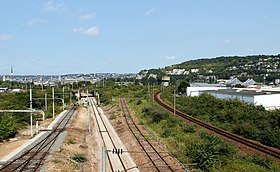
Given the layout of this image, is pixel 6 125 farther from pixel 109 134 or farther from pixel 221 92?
pixel 221 92

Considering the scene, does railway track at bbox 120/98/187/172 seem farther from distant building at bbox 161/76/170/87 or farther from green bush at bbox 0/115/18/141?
distant building at bbox 161/76/170/87

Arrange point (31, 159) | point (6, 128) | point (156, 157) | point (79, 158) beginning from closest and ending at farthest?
point (156, 157) < point (31, 159) < point (79, 158) < point (6, 128)

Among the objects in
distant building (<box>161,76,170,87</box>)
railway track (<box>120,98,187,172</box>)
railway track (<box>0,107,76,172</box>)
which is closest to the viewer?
railway track (<box>120,98,187,172</box>)

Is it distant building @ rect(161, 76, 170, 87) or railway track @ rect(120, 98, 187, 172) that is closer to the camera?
railway track @ rect(120, 98, 187, 172)

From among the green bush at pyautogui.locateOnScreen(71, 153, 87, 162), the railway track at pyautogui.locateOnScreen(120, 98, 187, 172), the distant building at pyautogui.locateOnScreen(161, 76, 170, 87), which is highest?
the distant building at pyautogui.locateOnScreen(161, 76, 170, 87)

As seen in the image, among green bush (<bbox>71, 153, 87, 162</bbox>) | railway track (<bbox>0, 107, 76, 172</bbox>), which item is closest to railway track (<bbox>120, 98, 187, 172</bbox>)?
green bush (<bbox>71, 153, 87, 162</bbox>)

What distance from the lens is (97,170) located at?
2561cm

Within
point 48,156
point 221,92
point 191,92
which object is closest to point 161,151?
point 48,156

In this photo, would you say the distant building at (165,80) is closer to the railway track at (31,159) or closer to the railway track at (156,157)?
the railway track at (156,157)

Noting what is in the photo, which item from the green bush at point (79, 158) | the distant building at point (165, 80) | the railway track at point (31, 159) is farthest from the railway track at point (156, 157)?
the distant building at point (165, 80)

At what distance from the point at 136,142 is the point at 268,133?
1142cm

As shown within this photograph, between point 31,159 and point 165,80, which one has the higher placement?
point 165,80

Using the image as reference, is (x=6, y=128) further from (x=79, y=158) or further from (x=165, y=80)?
(x=165, y=80)

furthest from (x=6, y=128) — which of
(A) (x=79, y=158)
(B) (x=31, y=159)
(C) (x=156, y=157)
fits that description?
(C) (x=156, y=157)
